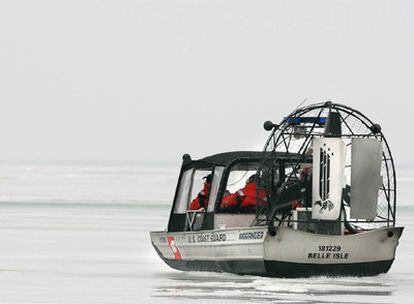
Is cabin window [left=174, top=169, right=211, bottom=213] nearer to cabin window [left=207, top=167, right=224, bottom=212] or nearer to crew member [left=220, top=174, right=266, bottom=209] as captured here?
cabin window [left=207, top=167, right=224, bottom=212]

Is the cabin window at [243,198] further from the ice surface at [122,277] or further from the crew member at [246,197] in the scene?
the ice surface at [122,277]

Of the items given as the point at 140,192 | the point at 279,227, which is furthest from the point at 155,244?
the point at 140,192

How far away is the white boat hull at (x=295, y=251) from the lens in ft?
77.6

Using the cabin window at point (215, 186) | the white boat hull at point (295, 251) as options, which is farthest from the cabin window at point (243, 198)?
the white boat hull at point (295, 251)

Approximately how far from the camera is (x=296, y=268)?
23.9 meters

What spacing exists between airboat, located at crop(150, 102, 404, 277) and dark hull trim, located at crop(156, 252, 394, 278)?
0.05 feet

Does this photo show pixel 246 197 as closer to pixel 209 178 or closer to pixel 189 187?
pixel 209 178

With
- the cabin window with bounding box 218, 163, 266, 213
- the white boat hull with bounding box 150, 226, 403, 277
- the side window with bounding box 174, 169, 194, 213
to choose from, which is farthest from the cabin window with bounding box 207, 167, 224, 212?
the side window with bounding box 174, 169, 194, 213

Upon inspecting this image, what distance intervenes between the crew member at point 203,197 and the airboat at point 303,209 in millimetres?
161

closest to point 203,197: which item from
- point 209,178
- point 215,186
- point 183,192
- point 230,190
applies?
point 209,178

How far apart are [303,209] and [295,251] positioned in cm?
103

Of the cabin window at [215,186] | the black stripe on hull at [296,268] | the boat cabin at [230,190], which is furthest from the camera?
the cabin window at [215,186]

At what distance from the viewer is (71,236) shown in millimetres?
35219

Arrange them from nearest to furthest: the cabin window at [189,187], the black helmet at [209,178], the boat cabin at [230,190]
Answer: the boat cabin at [230,190]
the black helmet at [209,178]
the cabin window at [189,187]
